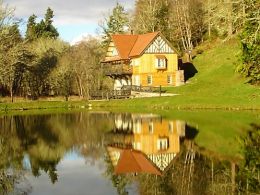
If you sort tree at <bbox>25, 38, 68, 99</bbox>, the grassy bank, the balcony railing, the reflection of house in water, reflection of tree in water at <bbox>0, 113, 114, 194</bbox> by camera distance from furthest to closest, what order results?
1. tree at <bbox>25, 38, 68, 99</bbox>
2. the balcony railing
3. the grassy bank
4. the reflection of house in water
5. reflection of tree in water at <bbox>0, 113, 114, 194</bbox>

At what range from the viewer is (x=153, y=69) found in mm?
80625

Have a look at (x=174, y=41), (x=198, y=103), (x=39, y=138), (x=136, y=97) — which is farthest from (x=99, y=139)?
(x=174, y=41)

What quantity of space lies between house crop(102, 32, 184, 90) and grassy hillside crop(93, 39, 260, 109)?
15.0ft

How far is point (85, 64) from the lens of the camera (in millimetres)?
85375

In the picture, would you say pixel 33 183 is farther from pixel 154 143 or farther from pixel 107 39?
pixel 107 39

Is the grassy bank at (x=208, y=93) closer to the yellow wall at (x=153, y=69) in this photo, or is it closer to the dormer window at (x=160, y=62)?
the yellow wall at (x=153, y=69)

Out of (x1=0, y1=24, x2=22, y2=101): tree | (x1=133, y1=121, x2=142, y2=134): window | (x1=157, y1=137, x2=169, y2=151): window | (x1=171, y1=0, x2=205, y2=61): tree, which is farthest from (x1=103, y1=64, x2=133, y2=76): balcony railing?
(x1=157, y1=137, x2=169, y2=151): window

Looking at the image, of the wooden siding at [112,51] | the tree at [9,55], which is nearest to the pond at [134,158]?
the tree at [9,55]

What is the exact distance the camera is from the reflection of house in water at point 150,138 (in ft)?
80.2

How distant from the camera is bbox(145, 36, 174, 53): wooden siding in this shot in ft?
264

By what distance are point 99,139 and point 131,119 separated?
1514 cm

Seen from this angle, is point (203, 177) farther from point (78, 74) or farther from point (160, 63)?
point (78, 74)

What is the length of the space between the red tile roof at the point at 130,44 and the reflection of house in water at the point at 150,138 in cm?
3598

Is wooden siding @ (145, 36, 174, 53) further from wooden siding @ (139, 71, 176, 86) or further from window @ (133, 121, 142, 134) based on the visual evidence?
window @ (133, 121, 142, 134)
